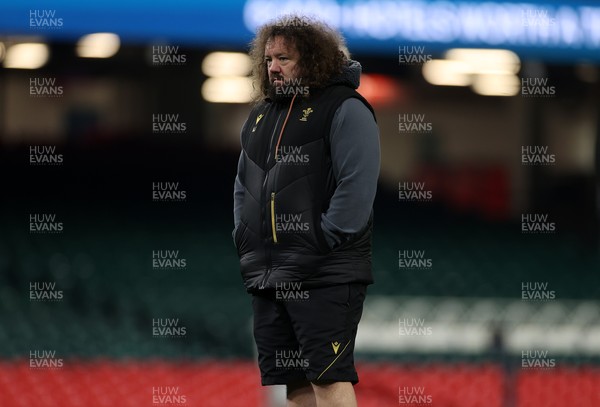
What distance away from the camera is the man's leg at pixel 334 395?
334cm

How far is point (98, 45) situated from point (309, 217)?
649 centimetres

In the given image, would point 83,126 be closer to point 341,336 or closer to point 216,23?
point 216,23

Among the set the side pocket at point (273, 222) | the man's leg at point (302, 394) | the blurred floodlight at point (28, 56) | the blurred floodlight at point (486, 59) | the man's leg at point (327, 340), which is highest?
the side pocket at point (273, 222)

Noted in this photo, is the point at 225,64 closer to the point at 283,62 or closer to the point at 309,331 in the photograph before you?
the point at 283,62

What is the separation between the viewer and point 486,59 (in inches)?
395

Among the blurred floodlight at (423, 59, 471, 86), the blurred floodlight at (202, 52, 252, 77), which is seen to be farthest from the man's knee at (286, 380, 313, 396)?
the blurred floodlight at (423, 59, 471, 86)

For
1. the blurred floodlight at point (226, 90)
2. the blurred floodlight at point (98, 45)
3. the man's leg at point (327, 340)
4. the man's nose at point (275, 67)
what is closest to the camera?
the man's leg at point (327, 340)

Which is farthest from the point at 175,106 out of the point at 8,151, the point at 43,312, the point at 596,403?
the point at 596,403

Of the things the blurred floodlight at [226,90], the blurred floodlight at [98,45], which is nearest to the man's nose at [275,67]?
the blurred floodlight at [98,45]

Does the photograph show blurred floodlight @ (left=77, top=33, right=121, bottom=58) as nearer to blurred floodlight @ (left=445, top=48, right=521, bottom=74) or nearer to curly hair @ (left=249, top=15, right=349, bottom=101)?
blurred floodlight @ (left=445, top=48, right=521, bottom=74)

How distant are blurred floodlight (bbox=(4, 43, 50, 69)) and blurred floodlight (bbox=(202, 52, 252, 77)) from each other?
1331 mm

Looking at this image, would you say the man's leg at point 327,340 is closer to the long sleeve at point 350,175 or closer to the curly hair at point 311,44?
the long sleeve at point 350,175

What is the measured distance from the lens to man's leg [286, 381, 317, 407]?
11.4 feet

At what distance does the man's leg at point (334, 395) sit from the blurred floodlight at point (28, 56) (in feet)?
22.3
